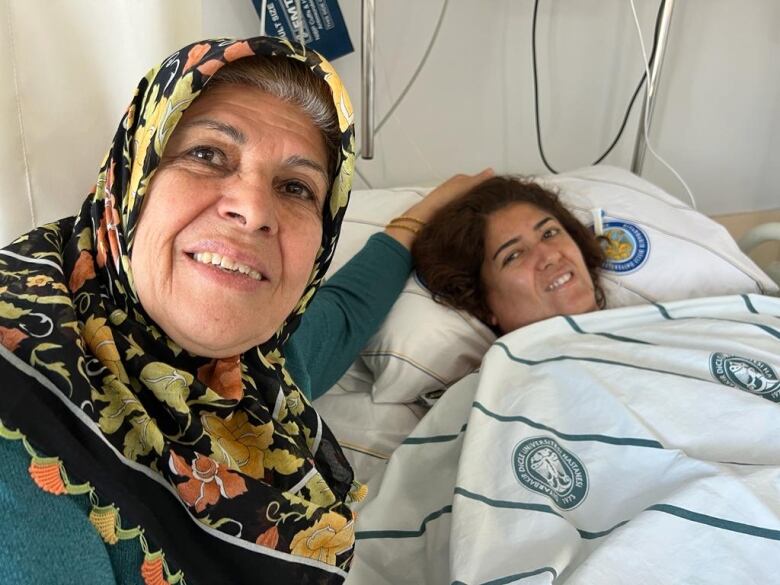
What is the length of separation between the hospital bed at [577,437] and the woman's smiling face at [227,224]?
41cm

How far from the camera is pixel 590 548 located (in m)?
0.85

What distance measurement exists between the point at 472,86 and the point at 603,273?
0.69 meters

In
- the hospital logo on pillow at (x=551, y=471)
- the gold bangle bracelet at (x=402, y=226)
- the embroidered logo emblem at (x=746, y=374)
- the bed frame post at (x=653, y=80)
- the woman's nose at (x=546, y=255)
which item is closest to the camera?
the hospital logo on pillow at (x=551, y=471)

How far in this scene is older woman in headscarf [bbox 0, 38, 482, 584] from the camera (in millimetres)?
558

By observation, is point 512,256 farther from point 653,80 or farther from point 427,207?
point 653,80

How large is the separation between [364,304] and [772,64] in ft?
5.92

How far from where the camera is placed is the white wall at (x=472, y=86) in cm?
101

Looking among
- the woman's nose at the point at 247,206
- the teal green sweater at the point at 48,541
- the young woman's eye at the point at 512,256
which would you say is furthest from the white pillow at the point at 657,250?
the teal green sweater at the point at 48,541

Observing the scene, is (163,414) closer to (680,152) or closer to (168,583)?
(168,583)

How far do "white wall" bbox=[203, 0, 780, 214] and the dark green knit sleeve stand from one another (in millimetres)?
468

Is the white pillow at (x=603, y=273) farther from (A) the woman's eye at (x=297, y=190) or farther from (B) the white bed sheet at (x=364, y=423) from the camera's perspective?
(A) the woman's eye at (x=297, y=190)

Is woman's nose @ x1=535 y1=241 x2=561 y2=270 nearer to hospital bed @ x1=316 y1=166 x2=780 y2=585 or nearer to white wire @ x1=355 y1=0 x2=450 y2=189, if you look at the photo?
hospital bed @ x1=316 y1=166 x2=780 y2=585

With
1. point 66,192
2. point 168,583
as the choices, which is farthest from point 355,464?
point 66,192

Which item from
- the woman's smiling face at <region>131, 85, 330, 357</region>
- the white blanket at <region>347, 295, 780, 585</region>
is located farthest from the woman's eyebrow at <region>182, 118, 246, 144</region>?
the white blanket at <region>347, 295, 780, 585</region>
